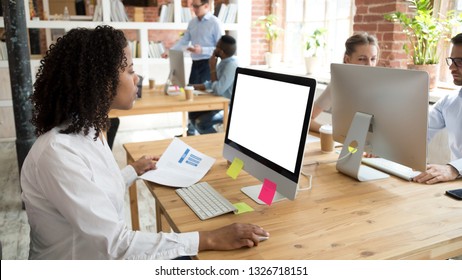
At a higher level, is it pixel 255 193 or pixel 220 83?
pixel 220 83

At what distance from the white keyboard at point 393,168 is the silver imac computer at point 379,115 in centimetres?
4

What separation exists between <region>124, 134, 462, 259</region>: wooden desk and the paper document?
0.13ft

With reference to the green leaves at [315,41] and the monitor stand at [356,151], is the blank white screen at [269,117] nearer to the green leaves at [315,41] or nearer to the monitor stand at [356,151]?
the monitor stand at [356,151]

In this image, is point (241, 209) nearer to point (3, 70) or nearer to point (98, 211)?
point (98, 211)

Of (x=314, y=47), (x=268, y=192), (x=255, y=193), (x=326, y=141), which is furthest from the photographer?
(x=314, y=47)

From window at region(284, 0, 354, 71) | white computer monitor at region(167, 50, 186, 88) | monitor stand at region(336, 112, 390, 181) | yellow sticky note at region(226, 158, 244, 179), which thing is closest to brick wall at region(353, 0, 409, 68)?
window at region(284, 0, 354, 71)

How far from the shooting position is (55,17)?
4.64 metres

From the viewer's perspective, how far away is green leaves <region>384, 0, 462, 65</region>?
9.86 feet

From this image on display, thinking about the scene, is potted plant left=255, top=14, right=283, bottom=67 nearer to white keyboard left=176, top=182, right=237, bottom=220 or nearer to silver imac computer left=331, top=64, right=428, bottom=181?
silver imac computer left=331, top=64, right=428, bottom=181

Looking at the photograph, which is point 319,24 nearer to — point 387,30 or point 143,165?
point 387,30

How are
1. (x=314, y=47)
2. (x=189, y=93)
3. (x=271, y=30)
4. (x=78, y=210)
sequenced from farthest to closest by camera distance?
(x=271, y=30)
(x=314, y=47)
(x=189, y=93)
(x=78, y=210)

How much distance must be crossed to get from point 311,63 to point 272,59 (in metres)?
0.87

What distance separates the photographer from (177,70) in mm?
3561

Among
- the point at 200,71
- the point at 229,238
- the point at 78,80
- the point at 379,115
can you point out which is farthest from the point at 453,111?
the point at 200,71
